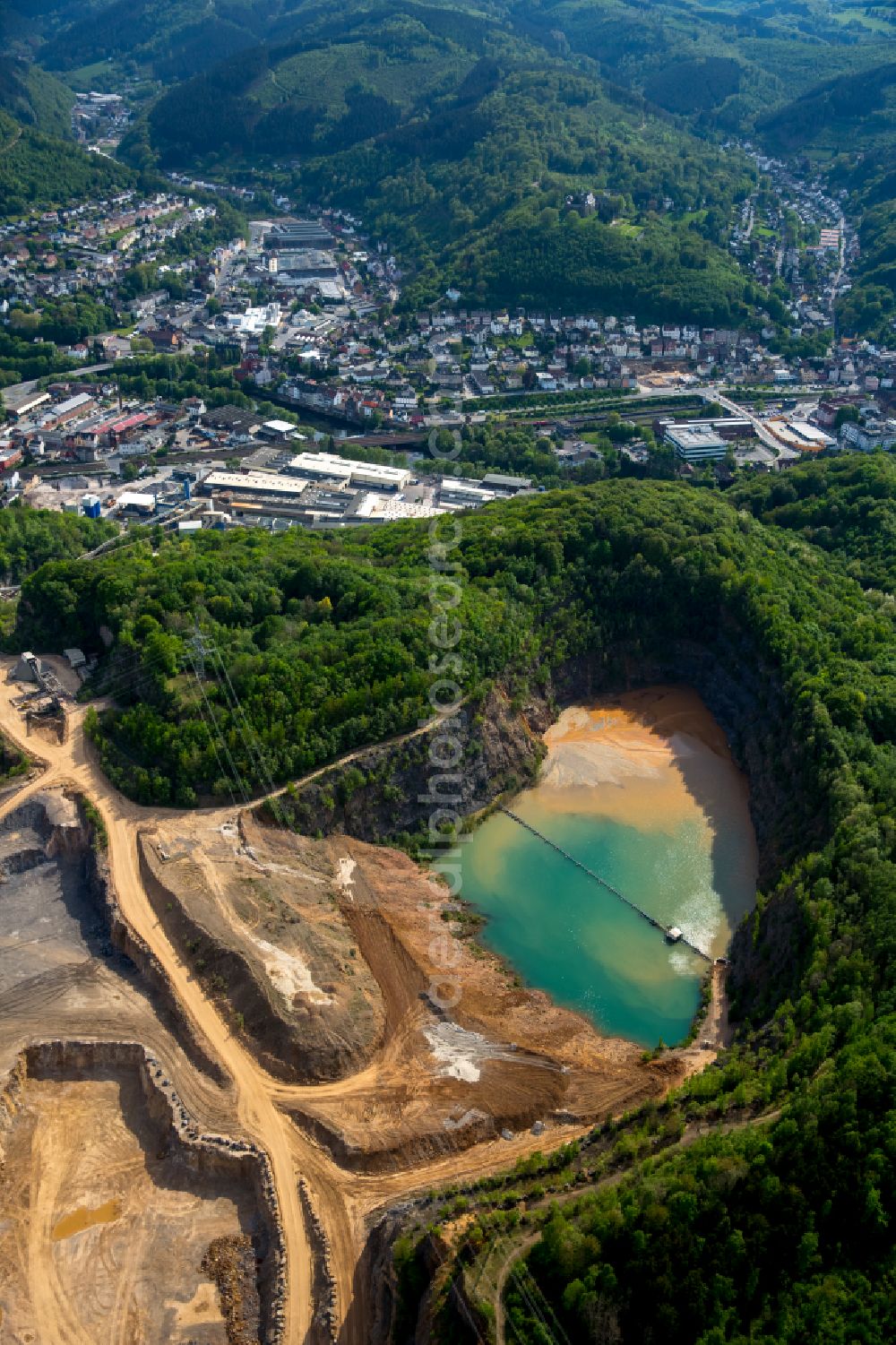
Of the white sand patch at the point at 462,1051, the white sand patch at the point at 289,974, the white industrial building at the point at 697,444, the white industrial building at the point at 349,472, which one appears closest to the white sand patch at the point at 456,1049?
the white sand patch at the point at 462,1051

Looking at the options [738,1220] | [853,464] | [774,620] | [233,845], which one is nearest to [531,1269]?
[738,1220]

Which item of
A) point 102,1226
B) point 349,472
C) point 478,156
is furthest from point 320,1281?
point 478,156

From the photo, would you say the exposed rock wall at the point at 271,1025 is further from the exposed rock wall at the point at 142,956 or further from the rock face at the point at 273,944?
the exposed rock wall at the point at 142,956

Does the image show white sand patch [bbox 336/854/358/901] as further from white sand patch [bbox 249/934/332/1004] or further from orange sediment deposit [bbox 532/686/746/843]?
orange sediment deposit [bbox 532/686/746/843]

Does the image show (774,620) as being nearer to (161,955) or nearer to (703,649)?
(703,649)

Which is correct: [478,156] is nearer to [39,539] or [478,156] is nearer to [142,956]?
[39,539]

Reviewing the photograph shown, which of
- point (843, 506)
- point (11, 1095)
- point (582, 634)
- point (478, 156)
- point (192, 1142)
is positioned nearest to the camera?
point (192, 1142)

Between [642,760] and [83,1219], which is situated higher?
[642,760]

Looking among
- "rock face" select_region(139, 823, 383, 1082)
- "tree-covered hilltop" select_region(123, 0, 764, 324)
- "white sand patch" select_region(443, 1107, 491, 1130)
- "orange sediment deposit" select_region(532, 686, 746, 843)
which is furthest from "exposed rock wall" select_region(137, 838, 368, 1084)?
"tree-covered hilltop" select_region(123, 0, 764, 324)
